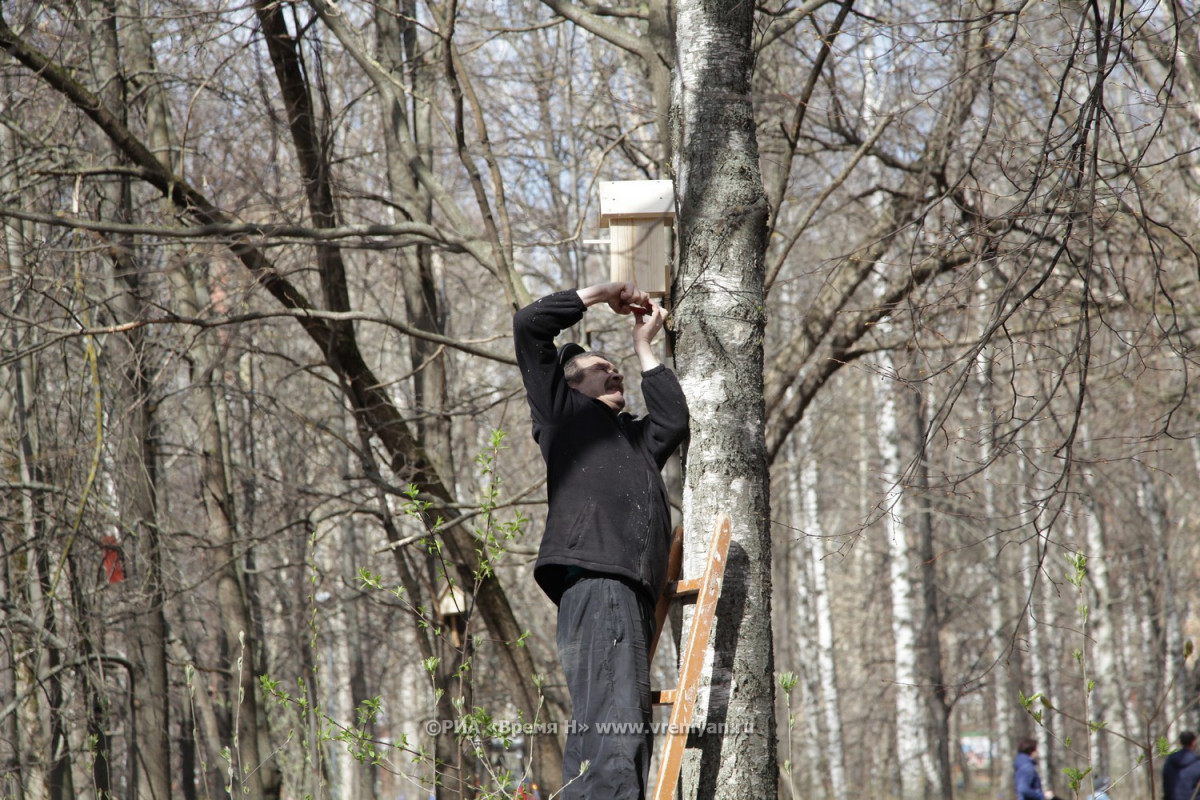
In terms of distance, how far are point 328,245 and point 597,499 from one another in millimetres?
3317

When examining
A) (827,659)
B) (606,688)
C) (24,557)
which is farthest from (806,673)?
(606,688)

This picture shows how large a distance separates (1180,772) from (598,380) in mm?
8241

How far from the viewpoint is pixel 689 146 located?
11.7 feet

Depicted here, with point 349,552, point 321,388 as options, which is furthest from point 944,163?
A: point 349,552

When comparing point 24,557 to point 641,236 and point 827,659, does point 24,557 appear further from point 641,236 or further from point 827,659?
point 827,659

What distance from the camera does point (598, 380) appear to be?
3.66 m

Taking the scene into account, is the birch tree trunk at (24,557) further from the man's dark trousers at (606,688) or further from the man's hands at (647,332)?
the man's dark trousers at (606,688)

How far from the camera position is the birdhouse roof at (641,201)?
3.85m

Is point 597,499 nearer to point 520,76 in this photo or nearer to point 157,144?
point 157,144

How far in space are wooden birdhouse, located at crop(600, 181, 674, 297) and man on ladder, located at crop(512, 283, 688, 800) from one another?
27 cm

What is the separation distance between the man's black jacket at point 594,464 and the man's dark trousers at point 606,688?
0.32ft

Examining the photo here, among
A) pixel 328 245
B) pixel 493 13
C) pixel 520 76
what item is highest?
pixel 520 76

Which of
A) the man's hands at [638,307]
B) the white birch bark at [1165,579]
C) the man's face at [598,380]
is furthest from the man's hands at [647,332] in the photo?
the white birch bark at [1165,579]

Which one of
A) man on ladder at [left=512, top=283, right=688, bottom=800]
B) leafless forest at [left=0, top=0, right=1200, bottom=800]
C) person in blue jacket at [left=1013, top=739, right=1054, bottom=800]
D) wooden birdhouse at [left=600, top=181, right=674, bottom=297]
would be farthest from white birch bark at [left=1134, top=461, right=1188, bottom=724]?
man on ladder at [left=512, top=283, right=688, bottom=800]
